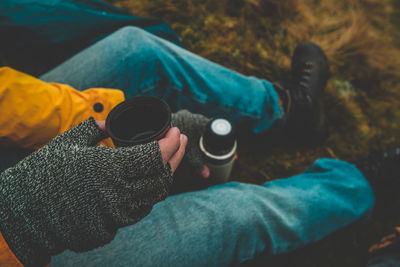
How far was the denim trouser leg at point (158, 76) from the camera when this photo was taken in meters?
0.89

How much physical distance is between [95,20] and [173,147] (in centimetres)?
92

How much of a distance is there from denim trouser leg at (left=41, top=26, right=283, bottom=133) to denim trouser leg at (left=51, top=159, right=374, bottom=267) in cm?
37

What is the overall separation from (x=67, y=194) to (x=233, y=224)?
0.51m

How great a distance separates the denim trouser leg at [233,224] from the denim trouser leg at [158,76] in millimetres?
368

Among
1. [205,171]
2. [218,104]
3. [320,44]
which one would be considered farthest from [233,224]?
[320,44]

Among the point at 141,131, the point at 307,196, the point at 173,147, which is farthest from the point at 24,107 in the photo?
the point at 307,196

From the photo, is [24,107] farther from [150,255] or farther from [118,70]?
[150,255]

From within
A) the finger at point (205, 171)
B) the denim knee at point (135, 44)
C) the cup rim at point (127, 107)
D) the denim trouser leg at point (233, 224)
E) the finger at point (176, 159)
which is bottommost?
the denim trouser leg at point (233, 224)

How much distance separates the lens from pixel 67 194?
0.46 metres

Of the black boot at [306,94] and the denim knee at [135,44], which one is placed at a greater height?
the denim knee at [135,44]

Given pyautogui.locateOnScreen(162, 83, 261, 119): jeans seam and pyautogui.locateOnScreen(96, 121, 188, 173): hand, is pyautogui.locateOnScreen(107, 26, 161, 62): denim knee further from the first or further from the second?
pyautogui.locateOnScreen(96, 121, 188, 173): hand

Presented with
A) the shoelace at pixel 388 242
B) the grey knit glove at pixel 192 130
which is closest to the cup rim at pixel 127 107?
the grey knit glove at pixel 192 130

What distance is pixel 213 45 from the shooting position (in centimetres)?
158

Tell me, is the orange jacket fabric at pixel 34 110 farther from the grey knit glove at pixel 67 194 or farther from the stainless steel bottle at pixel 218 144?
the stainless steel bottle at pixel 218 144
